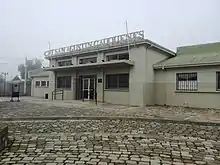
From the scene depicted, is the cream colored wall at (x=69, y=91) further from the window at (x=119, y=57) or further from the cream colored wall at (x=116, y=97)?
the window at (x=119, y=57)

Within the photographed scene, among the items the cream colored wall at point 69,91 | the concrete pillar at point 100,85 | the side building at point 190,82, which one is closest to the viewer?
the side building at point 190,82

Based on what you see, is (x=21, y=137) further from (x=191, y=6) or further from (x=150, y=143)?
(x=191, y=6)

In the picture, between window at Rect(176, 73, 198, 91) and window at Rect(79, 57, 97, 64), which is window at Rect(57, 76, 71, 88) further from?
window at Rect(176, 73, 198, 91)

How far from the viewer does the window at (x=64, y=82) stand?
22.8 m

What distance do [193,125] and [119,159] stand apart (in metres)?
5.01

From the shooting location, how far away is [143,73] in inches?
661

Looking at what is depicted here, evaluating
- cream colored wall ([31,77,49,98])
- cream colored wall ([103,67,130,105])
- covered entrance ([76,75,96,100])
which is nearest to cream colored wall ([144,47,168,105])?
cream colored wall ([103,67,130,105])

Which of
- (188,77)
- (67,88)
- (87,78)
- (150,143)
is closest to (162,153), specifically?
(150,143)

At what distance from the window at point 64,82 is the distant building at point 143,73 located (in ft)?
1.92

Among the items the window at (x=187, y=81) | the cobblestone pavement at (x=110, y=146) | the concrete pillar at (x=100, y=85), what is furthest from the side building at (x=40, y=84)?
the cobblestone pavement at (x=110, y=146)

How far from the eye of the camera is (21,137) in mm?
6070

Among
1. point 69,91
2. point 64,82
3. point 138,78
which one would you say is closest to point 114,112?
point 138,78

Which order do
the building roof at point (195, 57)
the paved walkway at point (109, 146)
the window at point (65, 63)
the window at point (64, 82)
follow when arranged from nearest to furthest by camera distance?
the paved walkway at point (109, 146), the building roof at point (195, 57), the window at point (64, 82), the window at point (65, 63)

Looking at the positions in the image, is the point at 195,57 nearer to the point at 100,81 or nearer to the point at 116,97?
the point at 116,97
